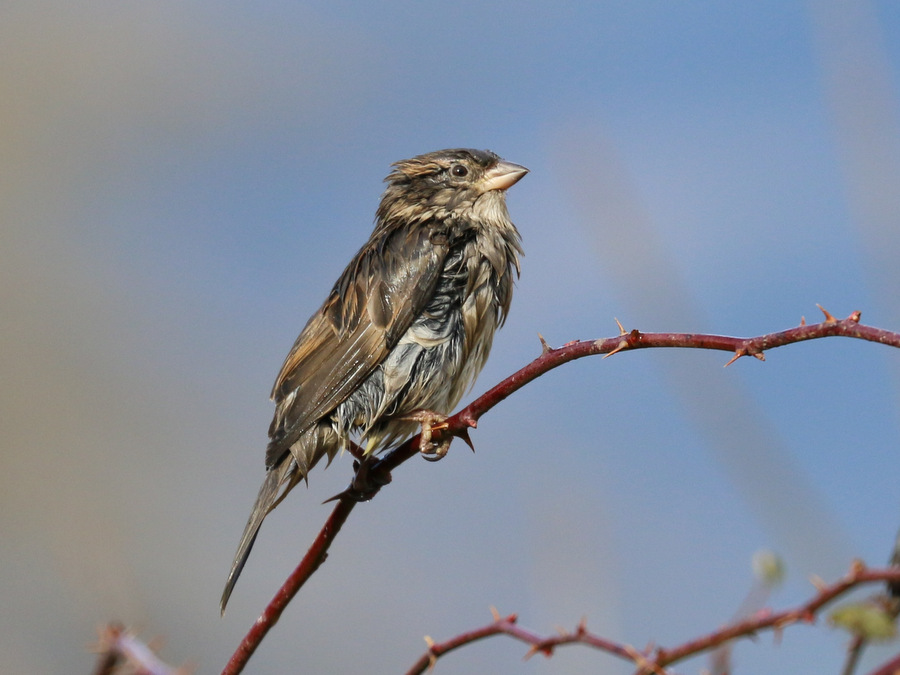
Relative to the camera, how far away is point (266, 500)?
12.4 feet

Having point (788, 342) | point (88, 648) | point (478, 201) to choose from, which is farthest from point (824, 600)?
point (478, 201)

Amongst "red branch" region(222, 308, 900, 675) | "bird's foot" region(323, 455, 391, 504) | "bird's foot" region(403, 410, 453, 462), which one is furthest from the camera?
"bird's foot" region(323, 455, 391, 504)

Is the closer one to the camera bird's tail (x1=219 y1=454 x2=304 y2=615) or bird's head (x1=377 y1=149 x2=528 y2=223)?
bird's tail (x1=219 y1=454 x2=304 y2=615)

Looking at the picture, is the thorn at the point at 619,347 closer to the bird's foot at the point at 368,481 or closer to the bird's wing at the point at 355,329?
the bird's foot at the point at 368,481

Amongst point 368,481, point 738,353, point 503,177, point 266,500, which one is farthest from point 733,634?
point 503,177

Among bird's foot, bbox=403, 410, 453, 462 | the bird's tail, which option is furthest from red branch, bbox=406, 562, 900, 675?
the bird's tail

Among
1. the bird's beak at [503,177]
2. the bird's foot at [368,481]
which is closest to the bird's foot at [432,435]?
the bird's foot at [368,481]

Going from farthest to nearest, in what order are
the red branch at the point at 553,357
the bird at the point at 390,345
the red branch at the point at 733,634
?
the bird at the point at 390,345 < the red branch at the point at 553,357 < the red branch at the point at 733,634

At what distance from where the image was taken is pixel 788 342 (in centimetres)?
192

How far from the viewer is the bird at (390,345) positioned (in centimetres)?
394

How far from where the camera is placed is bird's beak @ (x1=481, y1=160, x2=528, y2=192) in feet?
15.6

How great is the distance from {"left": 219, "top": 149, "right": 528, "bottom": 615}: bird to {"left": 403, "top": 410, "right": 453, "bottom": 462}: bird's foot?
2 centimetres

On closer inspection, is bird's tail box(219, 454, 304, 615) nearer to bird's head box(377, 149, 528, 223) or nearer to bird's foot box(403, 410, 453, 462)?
bird's foot box(403, 410, 453, 462)

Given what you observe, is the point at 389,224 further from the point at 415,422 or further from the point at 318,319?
the point at 415,422
